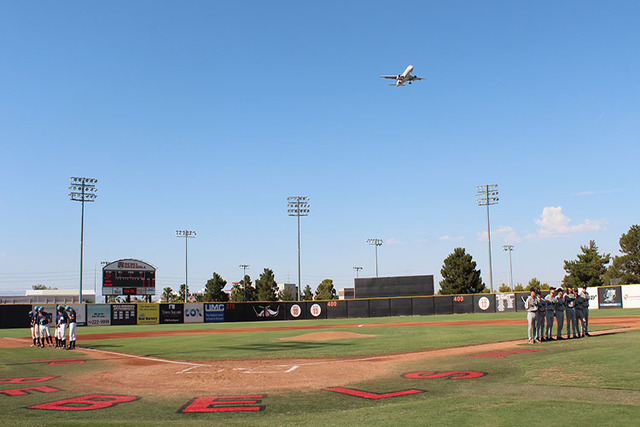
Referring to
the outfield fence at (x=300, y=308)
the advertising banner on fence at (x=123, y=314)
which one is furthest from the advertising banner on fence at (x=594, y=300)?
the advertising banner on fence at (x=123, y=314)

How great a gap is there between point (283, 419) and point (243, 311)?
44.6m

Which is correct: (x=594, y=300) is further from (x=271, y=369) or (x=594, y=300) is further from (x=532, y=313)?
(x=271, y=369)

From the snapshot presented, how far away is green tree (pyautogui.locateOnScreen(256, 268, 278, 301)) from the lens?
285 ft

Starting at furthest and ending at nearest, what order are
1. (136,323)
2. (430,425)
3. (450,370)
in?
(136,323) < (450,370) < (430,425)

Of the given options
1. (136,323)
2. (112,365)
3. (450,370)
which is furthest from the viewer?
(136,323)

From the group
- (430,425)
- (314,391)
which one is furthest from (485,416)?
(314,391)

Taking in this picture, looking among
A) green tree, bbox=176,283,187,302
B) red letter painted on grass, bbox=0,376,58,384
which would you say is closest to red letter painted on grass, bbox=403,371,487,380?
red letter painted on grass, bbox=0,376,58,384

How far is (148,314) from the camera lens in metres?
47.7

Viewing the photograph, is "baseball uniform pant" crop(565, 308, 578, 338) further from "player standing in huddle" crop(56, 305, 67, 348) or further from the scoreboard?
the scoreboard

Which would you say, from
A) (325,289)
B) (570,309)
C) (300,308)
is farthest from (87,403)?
(325,289)

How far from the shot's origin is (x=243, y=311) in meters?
51.3

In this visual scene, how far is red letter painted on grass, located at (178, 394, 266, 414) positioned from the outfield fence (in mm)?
37994

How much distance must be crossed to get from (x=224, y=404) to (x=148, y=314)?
4132cm

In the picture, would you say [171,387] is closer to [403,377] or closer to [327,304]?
[403,377]
